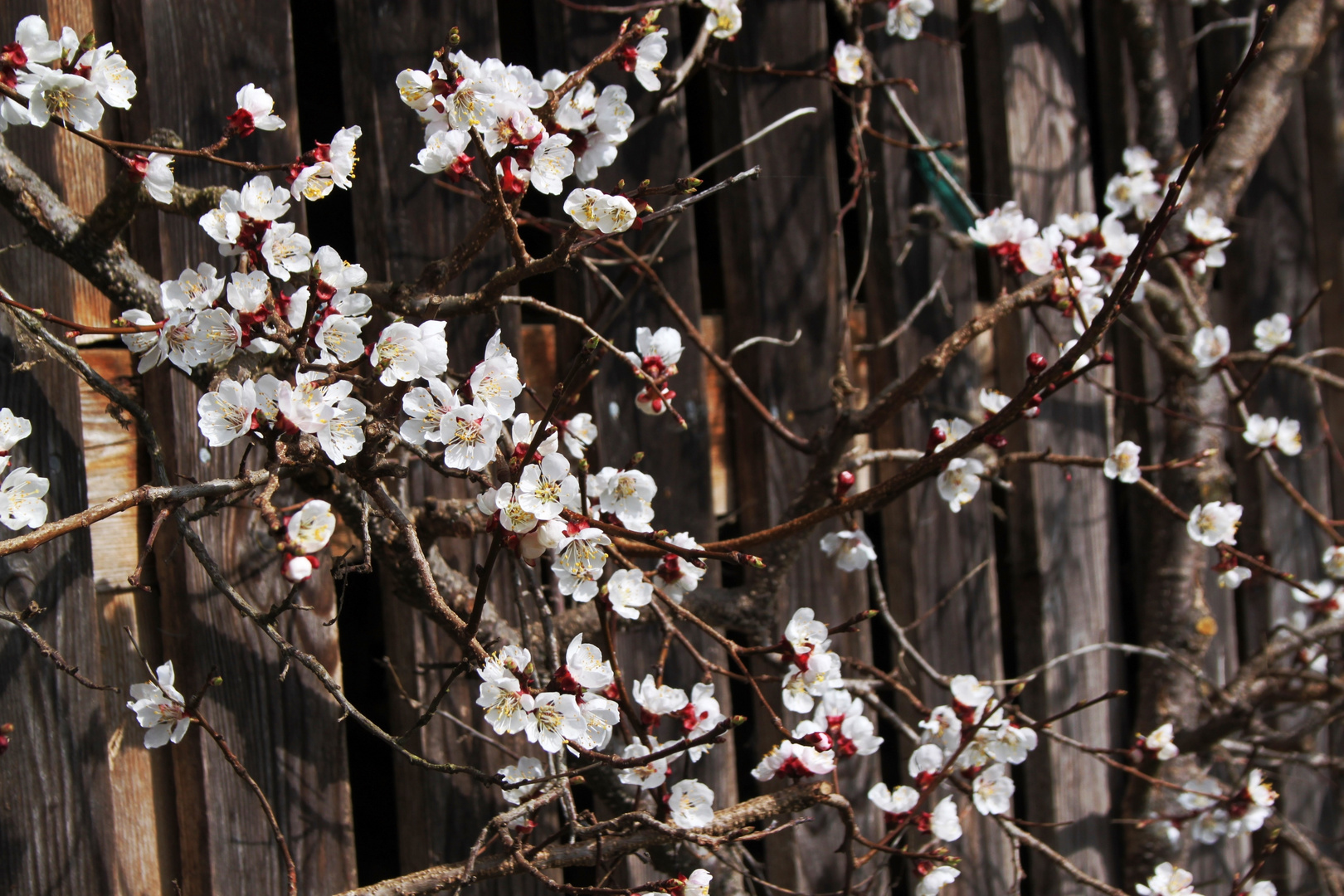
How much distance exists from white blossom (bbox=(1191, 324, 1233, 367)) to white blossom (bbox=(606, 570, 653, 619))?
132cm

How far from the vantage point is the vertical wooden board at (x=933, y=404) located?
179 centimetres

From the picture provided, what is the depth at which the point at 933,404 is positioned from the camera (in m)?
1.79

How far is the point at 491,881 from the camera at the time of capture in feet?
4.70

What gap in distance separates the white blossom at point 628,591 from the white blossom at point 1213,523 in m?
1.07

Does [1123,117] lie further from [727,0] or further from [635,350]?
[635,350]

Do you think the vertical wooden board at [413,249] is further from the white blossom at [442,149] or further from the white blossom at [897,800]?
the white blossom at [897,800]

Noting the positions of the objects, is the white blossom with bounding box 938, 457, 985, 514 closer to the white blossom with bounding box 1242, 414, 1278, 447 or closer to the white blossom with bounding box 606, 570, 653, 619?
the white blossom with bounding box 606, 570, 653, 619

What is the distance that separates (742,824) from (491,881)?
19.9 inches

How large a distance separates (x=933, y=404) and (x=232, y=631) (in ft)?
4.33

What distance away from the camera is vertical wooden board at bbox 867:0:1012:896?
1787mm

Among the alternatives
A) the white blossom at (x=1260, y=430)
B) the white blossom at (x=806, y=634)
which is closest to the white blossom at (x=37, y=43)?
the white blossom at (x=806, y=634)

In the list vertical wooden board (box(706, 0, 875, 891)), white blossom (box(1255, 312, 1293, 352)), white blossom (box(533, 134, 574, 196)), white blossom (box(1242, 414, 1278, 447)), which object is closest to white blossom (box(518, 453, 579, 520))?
white blossom (box(533, 134, 574, 196))

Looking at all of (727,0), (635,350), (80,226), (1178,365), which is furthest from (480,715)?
(1178,365)

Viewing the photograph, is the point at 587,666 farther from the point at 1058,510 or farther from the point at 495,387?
the point at 1058,510
